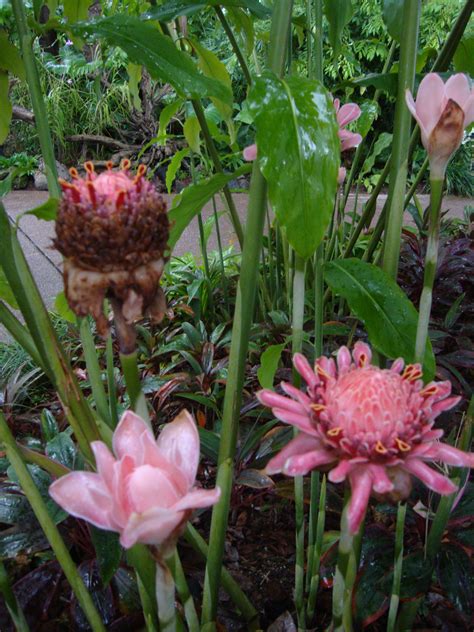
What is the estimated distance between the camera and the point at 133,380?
0.37 metres

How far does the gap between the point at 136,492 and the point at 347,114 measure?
605mm

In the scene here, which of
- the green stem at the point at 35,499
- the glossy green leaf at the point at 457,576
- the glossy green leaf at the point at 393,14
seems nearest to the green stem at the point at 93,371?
the green stem at the point at 35,499

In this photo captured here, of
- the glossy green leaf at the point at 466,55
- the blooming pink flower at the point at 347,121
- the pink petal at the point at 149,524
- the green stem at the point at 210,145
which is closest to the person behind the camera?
the pink petal at the point at 149,524

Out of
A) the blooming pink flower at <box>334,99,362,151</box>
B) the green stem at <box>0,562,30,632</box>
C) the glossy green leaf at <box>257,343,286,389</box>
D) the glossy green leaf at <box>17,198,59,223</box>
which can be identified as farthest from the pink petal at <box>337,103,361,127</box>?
the green stem at <box>0,562,30,632</box>

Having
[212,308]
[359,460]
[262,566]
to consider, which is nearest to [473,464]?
[359,460]

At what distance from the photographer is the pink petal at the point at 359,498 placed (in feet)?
1.03

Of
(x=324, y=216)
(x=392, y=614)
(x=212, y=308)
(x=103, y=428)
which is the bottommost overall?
(x=212, y=308)

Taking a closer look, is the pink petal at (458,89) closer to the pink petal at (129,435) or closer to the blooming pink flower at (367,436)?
the blooming pink flower at (367,436)

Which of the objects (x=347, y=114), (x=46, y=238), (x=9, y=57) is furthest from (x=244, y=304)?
(x=46, y=238)

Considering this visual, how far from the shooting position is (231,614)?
0.66 metres

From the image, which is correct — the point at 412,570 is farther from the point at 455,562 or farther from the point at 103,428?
the point at 103,428

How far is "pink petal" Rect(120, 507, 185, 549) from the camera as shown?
0.94 feet

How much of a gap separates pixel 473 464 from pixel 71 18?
0.89 meters

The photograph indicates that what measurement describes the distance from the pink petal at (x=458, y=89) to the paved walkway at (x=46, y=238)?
1.58 metres
